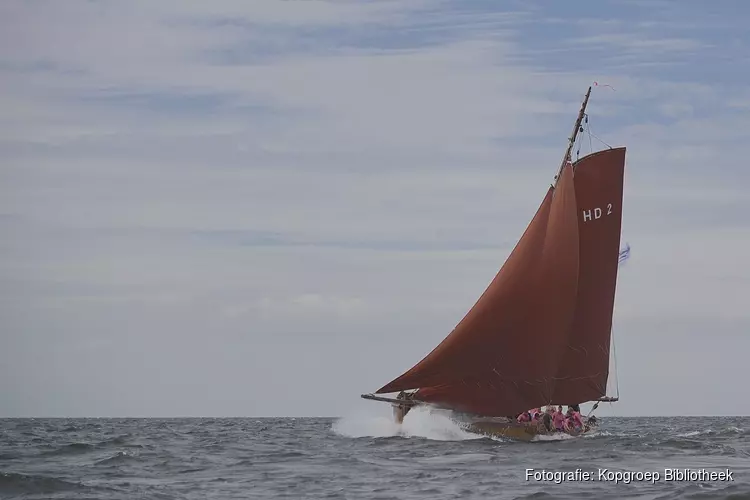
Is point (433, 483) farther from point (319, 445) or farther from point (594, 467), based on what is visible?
point (319, 445)

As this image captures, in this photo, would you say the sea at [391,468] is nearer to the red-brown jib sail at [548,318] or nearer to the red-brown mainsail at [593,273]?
the red-brown jib sail at [548,318]

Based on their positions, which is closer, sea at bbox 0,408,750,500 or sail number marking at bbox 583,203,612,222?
sea at bbox 0,408,750,500

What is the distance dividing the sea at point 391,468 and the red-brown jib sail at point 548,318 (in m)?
1.83

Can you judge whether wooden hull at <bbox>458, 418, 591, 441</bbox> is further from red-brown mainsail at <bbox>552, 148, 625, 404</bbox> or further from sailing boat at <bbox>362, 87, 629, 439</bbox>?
red-brown mainsail at <bbox>552, 148, 625, 404</bbox>

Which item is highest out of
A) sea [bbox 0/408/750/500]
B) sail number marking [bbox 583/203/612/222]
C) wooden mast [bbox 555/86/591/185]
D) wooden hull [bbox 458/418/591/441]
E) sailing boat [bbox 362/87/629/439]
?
wooden mast [bbox 555/86/591/185]

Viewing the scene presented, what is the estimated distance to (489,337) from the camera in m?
48.6

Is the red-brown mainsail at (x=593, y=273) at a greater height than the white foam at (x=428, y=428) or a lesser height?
greater

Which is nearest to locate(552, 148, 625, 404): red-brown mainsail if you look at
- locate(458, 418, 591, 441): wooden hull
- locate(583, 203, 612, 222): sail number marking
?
locate(583, 203, 612, 222): sail number marking

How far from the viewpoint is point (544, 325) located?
4934 cm

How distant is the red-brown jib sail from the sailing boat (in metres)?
0.04

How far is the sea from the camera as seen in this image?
26.9 m

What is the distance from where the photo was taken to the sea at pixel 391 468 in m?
26.9

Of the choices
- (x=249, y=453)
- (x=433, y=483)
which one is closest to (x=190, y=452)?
(x=249, y=453)

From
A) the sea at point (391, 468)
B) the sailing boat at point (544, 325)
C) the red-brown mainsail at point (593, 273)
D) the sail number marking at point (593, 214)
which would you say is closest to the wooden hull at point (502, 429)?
the sailing boat at point (544, 325)
